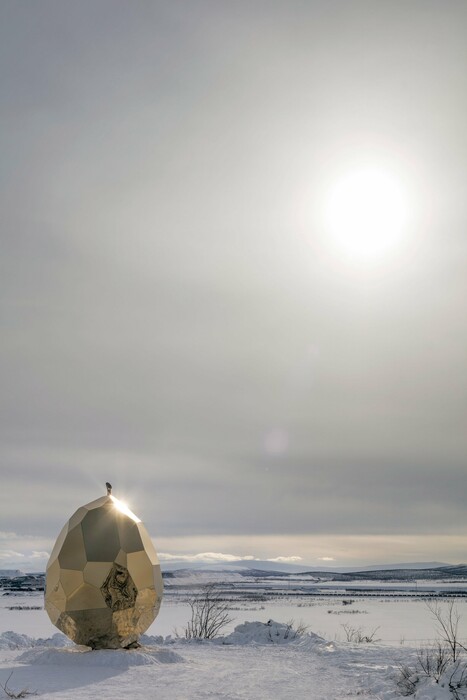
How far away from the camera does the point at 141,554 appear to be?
14.3 m

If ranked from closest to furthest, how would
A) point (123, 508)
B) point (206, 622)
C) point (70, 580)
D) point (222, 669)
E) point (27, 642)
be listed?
point (222, 669), point (70, 580), point (123, 508), point (27, 642), point (206, 622)

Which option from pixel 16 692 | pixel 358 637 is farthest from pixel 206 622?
pixel 16 692

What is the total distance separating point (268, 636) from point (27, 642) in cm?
709

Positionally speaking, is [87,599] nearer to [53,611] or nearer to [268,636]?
[53,611]

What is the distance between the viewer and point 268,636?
18.9m

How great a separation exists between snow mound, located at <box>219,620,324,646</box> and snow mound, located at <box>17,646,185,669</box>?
4863mm

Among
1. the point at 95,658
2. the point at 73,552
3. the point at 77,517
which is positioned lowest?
the point at 95,658

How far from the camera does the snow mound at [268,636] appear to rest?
1847 cm

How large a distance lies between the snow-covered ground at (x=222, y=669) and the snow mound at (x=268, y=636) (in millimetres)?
29

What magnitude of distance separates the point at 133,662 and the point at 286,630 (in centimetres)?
723

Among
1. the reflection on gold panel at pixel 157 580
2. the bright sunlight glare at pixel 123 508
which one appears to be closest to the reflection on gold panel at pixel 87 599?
the reflection on gold panel at pixel 157 580

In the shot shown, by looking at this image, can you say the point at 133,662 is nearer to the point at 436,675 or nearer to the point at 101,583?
the point at 101,583

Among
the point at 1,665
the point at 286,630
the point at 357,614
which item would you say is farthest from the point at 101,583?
the point at 357,614

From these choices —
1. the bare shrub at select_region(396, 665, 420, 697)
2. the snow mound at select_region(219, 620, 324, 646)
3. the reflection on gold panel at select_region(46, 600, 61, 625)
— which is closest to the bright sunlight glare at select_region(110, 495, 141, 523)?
the reflection on gold panel at select_region(46, 600, 61, 625)
